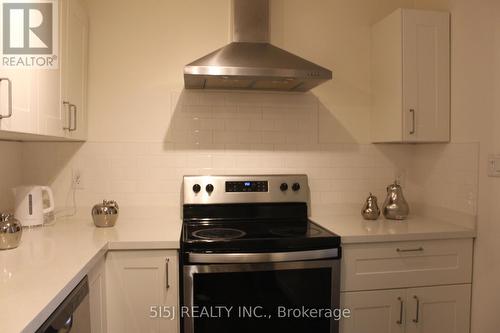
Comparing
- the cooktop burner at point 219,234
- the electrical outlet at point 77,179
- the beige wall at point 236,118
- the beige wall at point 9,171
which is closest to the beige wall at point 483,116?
the beige wall at point 236,118

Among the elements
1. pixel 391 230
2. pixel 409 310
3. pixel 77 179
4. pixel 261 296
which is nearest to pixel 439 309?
pixel 409 310

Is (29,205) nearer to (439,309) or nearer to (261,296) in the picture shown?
(261,296)

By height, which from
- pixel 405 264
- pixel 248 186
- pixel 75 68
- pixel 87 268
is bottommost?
pixel 405 264

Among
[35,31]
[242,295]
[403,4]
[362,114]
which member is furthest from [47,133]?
[403,4]

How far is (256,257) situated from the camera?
1.71 meters

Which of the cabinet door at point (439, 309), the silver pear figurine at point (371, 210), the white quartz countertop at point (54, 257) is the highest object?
the silver pear figurine at point (371, 210)

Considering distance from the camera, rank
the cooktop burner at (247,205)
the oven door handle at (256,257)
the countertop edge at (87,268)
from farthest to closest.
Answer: the cooktop burner at (247,205)
the oven door handle at (256,257)
the countertop edge at (87,268)

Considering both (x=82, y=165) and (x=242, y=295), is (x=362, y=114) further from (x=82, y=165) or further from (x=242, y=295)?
(x=82, y=165)

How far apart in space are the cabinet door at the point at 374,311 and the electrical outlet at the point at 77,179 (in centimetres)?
160

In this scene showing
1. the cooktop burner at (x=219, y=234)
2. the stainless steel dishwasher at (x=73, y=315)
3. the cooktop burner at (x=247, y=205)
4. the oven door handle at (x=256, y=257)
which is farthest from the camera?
the cooktop burner at (x=247, y=205)

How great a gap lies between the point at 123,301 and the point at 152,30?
1.54 m

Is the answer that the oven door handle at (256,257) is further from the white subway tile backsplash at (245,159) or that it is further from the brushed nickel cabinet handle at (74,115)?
the brushed nickel cabinet handle at (74,115)

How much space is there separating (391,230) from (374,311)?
0.42 metres

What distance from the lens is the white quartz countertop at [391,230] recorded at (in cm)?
186
